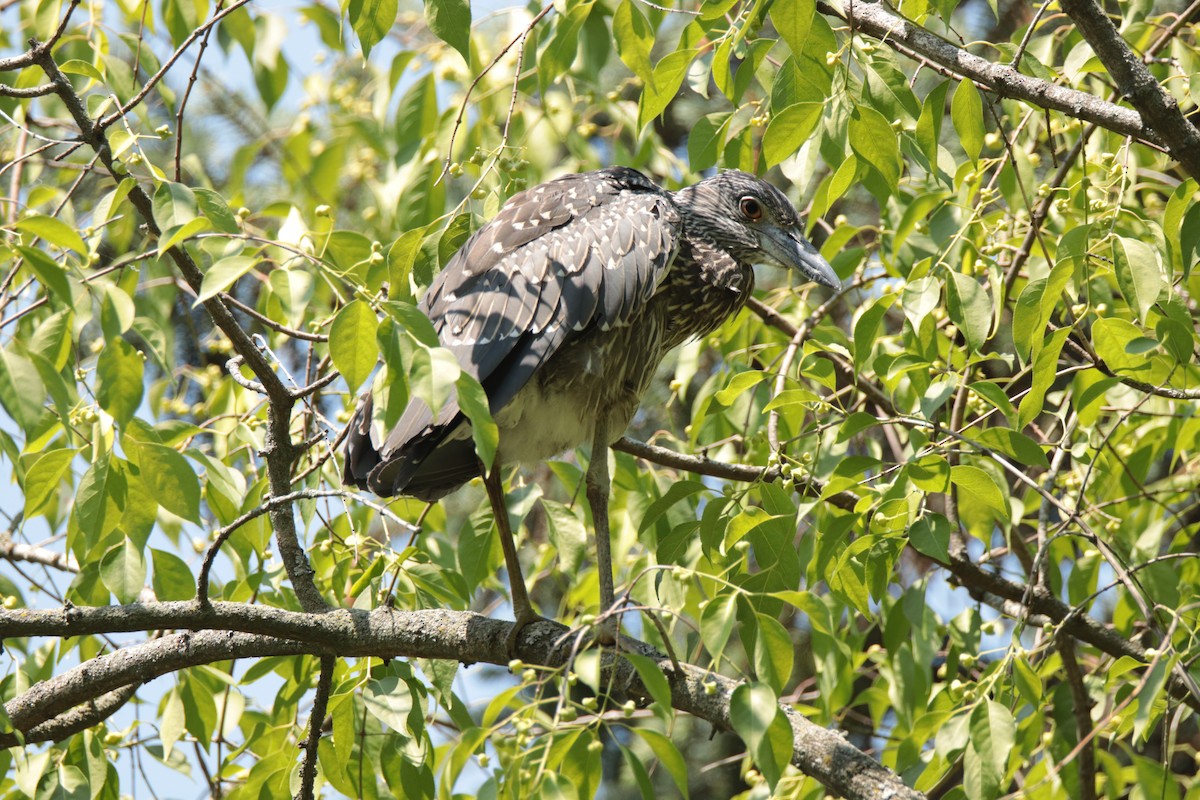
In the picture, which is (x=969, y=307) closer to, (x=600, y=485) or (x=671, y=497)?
(x=671, y=497)

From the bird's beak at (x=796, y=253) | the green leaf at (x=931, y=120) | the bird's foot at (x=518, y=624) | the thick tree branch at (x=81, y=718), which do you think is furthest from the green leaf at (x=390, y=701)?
the bird's beak at (x=796, y=253)

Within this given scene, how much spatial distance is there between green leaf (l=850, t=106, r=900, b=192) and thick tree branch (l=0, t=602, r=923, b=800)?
1.06 metres

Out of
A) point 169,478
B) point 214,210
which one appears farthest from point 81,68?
point 169,478

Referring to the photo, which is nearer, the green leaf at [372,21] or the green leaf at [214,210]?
the green leaf at [214,210]

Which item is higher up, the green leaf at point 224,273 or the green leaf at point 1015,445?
the green leaf at point 224,273

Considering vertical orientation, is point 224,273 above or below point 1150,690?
above

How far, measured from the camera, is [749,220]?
3.95m

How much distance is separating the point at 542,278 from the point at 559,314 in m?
0.12

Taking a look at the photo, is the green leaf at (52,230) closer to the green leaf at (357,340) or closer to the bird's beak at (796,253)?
the green leaf at (357,340)

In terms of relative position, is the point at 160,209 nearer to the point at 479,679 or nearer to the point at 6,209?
the point at 6,209

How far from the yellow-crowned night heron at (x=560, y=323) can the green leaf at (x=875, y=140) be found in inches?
36.4

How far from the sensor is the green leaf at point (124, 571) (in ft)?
8.17

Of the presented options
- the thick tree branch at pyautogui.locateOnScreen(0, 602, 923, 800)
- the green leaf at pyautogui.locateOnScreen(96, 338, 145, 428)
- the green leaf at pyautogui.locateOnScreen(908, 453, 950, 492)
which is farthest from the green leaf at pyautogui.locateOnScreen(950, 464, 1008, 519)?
the green leaf at pyautogui.locateOnScreen(96, 338, 145, 428)

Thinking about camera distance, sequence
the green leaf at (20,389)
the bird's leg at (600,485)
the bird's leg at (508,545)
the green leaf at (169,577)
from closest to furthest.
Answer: the green leaf at (20,389) → the green leaf at (169,577) → the bird's leg at (508,545) → the bird's leg at (600,485)
